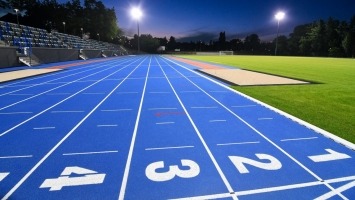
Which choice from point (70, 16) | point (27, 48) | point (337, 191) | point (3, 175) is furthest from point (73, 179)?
point (70, 16)

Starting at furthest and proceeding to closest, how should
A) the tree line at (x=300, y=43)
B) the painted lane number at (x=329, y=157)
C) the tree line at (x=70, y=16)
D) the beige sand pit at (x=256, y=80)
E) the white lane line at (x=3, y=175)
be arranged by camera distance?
the tree line at (x=300, y=43) < the tree line at (x=70, y=16) < the beige sand pit at (x=256, y=80) < the painted lane number at (x=329, y=157) < the white lane line at (x=3, y=175)

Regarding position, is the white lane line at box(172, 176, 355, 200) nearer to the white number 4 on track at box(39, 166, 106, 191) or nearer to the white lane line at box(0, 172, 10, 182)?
the white number 4 on track at box(39, 166, 106, 191)

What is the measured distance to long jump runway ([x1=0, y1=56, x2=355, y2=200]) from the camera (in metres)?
3.52

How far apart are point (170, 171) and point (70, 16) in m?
86.9

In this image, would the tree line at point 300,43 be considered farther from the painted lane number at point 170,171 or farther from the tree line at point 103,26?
the painted lane number at point 170,171

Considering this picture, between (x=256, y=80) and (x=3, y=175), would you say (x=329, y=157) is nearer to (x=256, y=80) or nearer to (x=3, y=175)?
(x=3, y=175)

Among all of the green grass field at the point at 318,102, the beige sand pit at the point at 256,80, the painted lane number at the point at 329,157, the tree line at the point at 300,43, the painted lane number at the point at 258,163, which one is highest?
the tree line at the point at 300,43

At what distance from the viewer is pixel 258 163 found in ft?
14.0

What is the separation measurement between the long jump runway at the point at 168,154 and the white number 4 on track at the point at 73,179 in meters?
0.01

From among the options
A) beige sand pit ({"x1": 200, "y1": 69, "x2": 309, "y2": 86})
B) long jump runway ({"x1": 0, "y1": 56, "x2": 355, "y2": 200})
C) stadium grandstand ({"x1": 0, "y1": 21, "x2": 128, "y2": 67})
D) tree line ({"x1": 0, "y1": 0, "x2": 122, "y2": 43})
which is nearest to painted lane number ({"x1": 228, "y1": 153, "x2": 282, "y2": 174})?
long jump runway ({"x1": 0, "y1": 56, "x2": 355, "y2": 200})

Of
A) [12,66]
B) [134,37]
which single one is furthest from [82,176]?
[134,37]

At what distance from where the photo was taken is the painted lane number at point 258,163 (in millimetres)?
4109

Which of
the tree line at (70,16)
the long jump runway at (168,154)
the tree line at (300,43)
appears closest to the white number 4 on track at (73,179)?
the long jump runway at (168,154)

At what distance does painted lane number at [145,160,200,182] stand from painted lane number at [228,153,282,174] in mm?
709
